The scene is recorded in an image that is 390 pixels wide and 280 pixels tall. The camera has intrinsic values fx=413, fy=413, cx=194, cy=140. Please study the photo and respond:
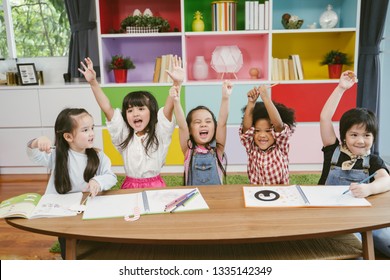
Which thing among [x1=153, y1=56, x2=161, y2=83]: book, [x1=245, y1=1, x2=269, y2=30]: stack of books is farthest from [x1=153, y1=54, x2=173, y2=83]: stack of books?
[x1=245, y1=1, x2=269, y2=30]: stack of books

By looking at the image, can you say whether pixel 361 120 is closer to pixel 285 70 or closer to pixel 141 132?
pixel 141 132

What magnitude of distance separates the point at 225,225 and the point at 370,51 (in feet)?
8.43

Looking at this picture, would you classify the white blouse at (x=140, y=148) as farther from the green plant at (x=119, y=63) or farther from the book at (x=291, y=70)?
the book at (x=291, y=70)

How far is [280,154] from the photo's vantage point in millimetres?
1736

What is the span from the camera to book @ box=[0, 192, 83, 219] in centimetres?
119

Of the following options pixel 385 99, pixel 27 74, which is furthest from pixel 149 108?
pixel 385 99

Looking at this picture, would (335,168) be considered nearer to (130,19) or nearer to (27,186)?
(130,19)

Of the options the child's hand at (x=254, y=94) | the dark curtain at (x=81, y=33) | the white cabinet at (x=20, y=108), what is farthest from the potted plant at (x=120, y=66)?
the child's hand at (x=254, y=94)

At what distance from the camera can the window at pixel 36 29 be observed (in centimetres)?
358

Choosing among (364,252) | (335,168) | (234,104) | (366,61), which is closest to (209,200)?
(364,252)

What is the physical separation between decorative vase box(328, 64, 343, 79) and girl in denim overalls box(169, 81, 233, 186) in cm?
171

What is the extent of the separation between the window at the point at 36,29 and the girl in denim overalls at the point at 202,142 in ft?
7.51

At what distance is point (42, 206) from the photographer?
1263mm

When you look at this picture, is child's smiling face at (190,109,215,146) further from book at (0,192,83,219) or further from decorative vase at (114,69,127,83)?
decorative vase at (114,69,127,83)
